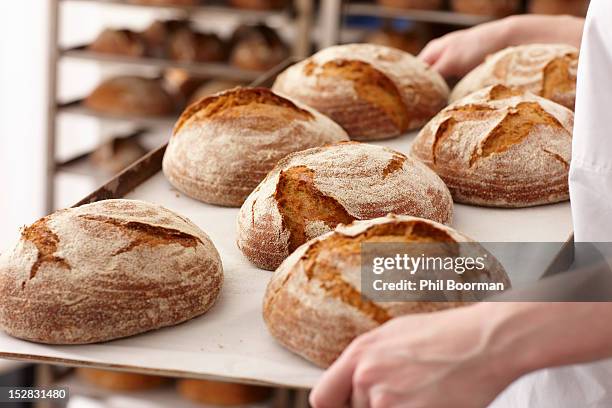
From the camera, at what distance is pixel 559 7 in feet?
11.0

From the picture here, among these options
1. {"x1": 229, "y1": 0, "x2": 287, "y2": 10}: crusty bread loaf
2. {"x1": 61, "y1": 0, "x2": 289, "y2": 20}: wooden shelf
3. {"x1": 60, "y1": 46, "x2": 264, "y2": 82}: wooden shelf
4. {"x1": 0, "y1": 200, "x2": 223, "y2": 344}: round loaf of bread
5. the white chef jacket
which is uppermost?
the white chef jacket

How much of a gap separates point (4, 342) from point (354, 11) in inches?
109

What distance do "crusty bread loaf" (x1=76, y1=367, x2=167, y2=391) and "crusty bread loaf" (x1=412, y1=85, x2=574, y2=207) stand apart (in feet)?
5.57

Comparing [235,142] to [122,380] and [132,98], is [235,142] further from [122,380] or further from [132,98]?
[132,98]

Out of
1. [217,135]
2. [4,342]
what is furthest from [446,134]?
[4,342]

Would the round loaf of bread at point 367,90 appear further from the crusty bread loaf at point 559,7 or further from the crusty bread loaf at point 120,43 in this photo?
the crusty bread loaf at point 120,43

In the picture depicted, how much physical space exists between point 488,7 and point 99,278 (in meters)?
2.69

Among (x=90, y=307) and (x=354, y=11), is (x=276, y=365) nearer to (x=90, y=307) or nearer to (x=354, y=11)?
(x=90, y=307)

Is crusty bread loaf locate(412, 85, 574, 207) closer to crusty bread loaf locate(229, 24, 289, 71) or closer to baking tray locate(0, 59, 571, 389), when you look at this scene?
baking tray locate(0, 59, 571, 389)

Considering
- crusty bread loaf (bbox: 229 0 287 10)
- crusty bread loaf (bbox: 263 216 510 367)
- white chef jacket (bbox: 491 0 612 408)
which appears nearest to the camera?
crusty bread loaf (bbox: 263 216 510 367)

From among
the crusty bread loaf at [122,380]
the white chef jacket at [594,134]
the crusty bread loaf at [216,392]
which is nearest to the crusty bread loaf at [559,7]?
the crusty bread loaf at [216,392]

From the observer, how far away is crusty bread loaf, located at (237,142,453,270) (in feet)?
4.24

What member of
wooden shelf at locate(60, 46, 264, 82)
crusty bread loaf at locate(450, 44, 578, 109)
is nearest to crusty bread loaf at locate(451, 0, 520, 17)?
wooden shelf at locate(60, 46, 264, 82)

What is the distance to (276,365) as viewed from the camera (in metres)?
1.04
